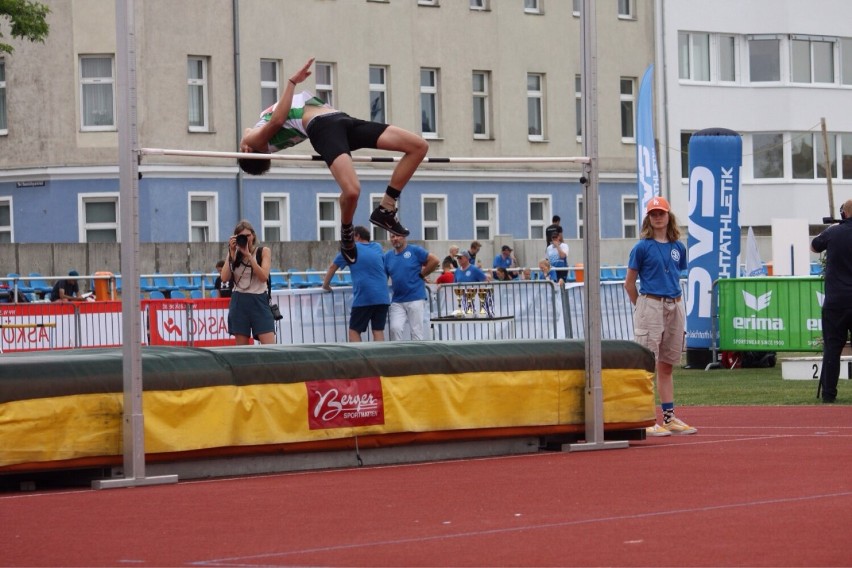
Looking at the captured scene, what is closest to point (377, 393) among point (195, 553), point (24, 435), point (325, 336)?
point (24, 435)

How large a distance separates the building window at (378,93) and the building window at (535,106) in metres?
5.85

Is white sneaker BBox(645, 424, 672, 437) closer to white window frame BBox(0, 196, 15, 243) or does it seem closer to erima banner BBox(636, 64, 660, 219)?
erima banner BBox(636, 64, 660, 219)

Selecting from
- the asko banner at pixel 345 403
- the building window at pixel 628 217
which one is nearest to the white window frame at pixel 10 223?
the building window at pixel 628 217

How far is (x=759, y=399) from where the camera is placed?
62.8ft

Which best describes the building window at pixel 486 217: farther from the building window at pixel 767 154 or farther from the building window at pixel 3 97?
the building window at pixel 3 97

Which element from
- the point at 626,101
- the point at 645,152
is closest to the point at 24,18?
the point at 645,152

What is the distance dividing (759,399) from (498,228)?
33.7m

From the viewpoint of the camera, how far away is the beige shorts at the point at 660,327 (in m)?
14.7

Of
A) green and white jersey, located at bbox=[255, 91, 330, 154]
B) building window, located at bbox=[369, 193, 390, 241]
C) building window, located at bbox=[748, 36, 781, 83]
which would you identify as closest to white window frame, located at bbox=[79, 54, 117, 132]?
building window, located at bbox=[369, 193, 390, 241]

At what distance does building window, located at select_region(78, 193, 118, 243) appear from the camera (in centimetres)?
4538

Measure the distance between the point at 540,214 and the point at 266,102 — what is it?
12.7 metres

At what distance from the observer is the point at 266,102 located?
44469 millimetres

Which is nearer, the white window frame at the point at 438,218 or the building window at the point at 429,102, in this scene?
the building window at the point at 429,102

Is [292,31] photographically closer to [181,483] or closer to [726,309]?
[726,309]
